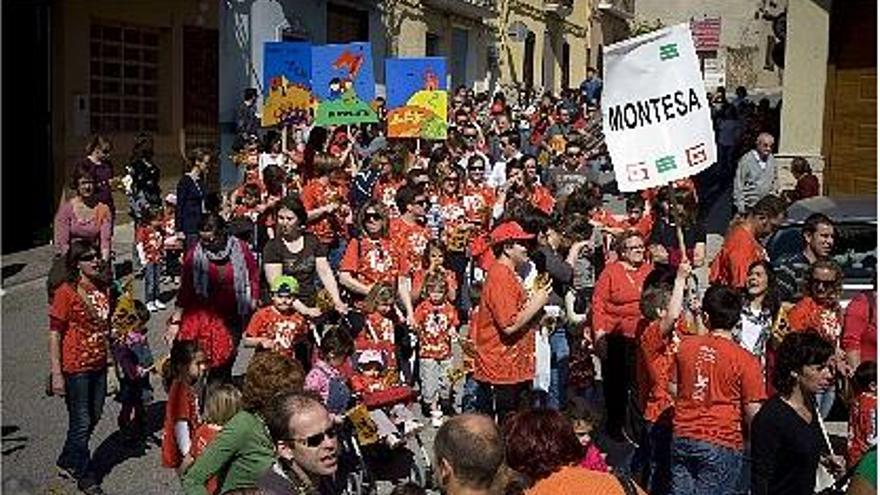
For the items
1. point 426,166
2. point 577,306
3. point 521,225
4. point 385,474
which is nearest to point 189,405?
point 385,474

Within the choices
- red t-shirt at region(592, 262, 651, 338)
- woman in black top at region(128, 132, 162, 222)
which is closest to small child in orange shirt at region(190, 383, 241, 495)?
red t-shirt at region(592, 262, 651, 338)

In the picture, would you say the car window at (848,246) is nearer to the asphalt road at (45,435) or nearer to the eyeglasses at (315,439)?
the asphalt road at (45,435)

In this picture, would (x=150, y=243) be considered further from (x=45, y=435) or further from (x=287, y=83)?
(x=45, y=435)

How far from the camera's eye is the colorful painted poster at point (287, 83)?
1558cm

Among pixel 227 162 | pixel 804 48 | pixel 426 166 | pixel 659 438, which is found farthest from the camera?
pixel 227 162

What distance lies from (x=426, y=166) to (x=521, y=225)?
5391 mm

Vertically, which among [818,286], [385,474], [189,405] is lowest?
[385,474]

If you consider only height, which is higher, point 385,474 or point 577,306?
point 577,306

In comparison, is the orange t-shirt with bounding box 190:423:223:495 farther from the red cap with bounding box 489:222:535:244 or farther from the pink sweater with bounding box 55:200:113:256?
the pink sweater with bounding box 55:200:113:256

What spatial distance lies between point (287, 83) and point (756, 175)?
5636mm

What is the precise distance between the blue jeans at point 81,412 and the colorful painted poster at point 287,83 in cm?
828

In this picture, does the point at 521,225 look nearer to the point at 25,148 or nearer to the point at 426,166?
the point at 426,166

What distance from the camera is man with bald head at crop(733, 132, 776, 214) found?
14.6m

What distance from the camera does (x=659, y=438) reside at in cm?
738
